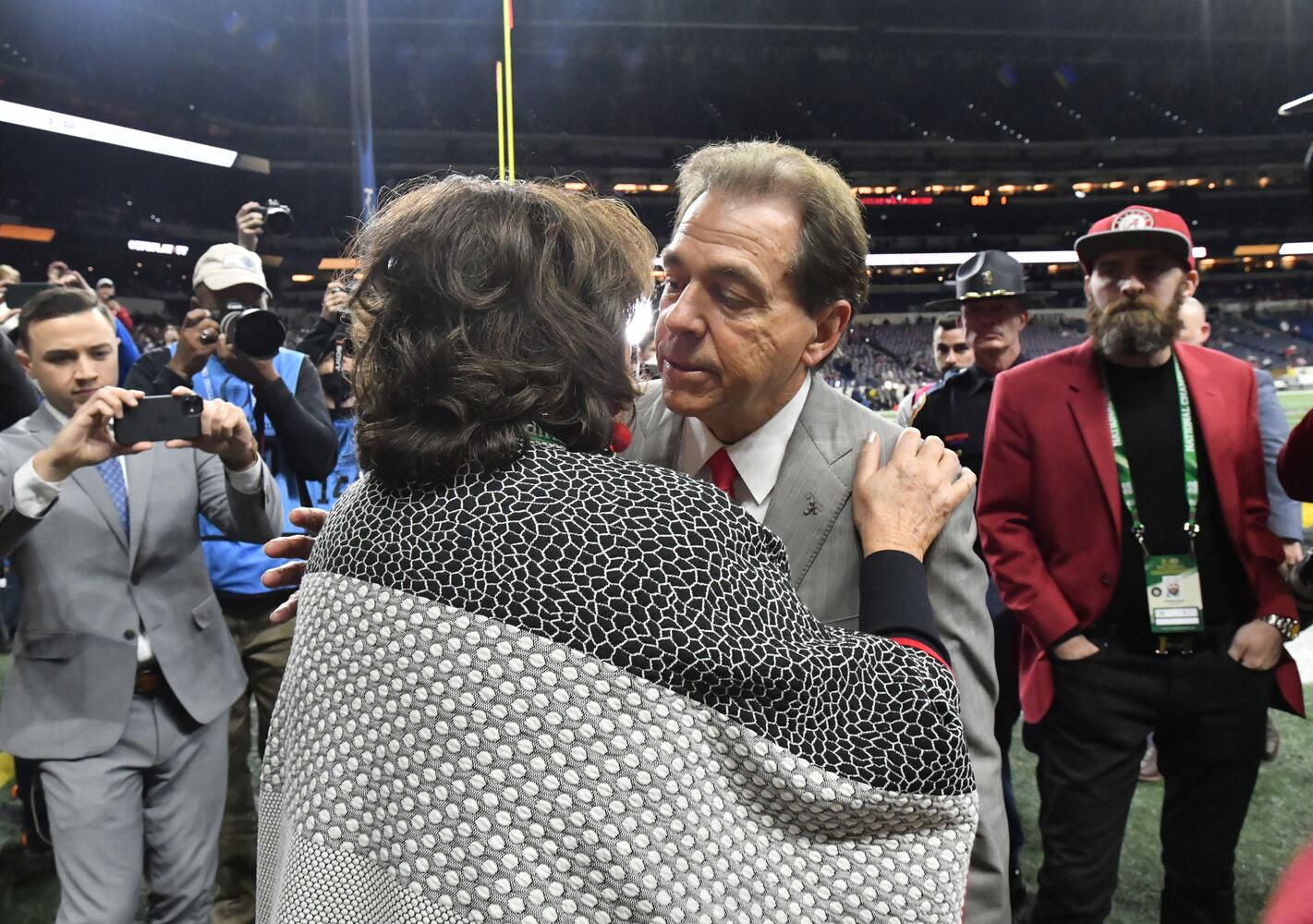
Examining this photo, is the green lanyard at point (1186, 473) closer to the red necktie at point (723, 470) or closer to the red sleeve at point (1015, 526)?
the red sleeve at point (1015, 526)

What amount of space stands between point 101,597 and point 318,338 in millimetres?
1867

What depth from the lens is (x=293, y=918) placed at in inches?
40.1

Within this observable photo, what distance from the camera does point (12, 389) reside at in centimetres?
311

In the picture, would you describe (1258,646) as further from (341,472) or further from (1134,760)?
(341,472)

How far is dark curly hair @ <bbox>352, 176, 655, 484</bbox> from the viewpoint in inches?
40.1

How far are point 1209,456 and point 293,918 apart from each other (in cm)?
250

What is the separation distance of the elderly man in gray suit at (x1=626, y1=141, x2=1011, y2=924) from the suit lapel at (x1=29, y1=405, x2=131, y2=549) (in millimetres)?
1804

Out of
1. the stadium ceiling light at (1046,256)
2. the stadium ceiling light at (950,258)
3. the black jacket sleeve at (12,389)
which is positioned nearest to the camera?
the black jacket sleeve at (12,389)

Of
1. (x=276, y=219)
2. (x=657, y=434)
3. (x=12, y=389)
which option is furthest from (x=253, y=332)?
(x=657, y=434)

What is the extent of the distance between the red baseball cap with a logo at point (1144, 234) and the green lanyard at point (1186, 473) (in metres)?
0.41

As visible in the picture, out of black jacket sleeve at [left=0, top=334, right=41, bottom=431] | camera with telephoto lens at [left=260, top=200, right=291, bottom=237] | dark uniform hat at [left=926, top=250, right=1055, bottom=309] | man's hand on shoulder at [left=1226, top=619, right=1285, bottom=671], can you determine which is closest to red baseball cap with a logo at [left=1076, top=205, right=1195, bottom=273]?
man's hand on shoulder at [left=1226, top=619, right=1285, bottom=671]

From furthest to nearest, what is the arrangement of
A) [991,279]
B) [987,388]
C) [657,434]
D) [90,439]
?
[991,279] < [987,388] < [90,439] < [657,434]

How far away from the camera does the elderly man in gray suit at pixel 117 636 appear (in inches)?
A: 90.4

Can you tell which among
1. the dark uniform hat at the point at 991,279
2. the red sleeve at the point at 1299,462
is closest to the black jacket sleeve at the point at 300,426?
the dark uniform hat at the point at 991,279
